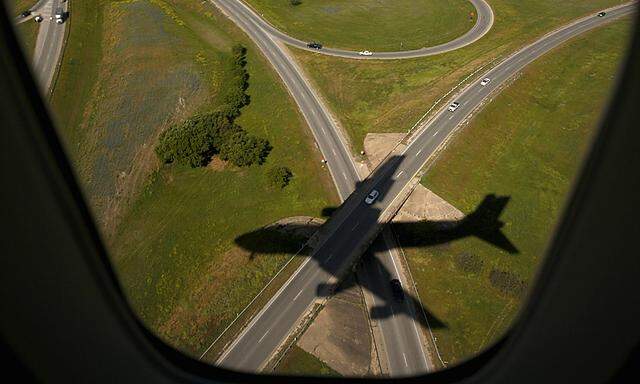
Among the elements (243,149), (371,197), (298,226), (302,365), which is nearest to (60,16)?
(243,149)

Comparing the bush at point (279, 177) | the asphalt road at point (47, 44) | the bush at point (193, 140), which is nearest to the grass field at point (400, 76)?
the bush at point (279, 177)

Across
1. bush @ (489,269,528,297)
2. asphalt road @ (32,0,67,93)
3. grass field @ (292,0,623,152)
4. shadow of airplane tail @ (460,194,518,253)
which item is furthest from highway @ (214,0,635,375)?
asphalt road @ (32,0,67,93)

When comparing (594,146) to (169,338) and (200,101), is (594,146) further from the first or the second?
(200,101)

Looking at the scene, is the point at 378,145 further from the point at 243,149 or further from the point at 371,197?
the point at 243,149

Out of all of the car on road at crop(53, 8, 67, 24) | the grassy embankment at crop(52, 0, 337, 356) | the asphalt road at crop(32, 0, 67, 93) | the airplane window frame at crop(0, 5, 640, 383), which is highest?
the airplane window frame at crop(0, 5, 640, 383)

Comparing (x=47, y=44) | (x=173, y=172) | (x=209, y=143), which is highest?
(x=47, y=44)

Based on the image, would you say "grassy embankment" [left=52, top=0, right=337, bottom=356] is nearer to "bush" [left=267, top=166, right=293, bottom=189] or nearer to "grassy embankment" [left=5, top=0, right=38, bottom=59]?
"bush" [left=267, top=166, right=293, bottom=189]

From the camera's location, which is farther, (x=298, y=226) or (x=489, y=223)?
(x=298, y=226)

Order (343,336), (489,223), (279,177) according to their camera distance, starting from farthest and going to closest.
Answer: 1. (279,177)
2. (489,223)
3. (343,336)
